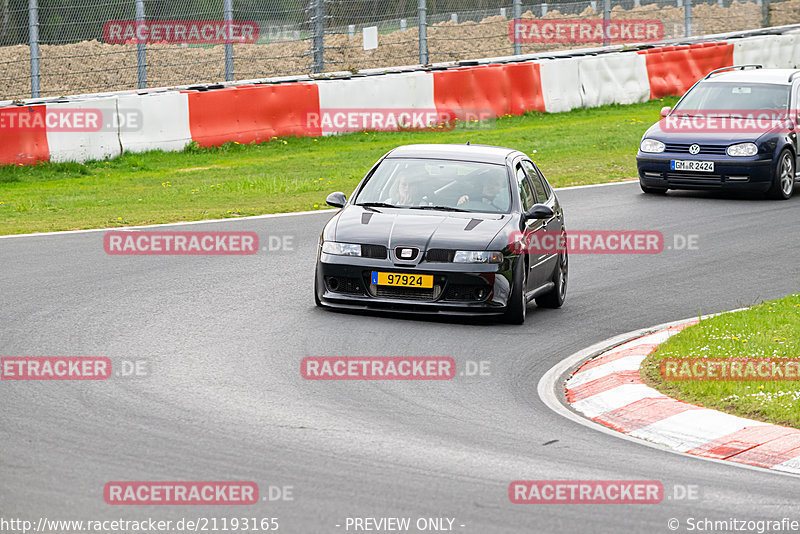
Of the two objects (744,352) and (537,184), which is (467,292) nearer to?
(537,184)

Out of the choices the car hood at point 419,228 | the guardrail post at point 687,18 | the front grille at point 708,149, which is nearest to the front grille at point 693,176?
the front grille at point 708,149

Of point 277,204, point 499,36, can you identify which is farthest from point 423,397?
point 499,36

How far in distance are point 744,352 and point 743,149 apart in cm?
932

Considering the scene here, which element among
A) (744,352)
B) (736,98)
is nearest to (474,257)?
(744,352)

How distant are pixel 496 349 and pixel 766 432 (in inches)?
112

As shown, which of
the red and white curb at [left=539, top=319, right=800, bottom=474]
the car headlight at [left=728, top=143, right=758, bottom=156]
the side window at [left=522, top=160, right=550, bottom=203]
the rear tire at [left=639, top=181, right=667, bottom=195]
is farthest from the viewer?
the rear tire at [left=639, top=181, right=667, bottom=195]

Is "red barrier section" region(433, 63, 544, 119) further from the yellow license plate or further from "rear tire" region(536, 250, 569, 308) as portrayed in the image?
the yellow license plate

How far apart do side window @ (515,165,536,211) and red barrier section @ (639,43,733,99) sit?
58.2 feet

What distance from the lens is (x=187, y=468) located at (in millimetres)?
6391

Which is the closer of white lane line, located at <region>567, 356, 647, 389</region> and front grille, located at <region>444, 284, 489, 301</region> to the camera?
white lane line, located at <region>567, 356, 647, 389</region>

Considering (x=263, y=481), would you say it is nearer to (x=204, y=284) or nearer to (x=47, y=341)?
(x=47, y=341)

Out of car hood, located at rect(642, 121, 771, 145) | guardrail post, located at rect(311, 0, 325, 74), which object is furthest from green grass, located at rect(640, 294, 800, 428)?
guardrail post, located at rect(311, 0, 325, 74)

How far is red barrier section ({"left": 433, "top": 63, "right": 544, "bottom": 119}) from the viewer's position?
2462 cm

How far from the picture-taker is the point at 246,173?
20.4m
